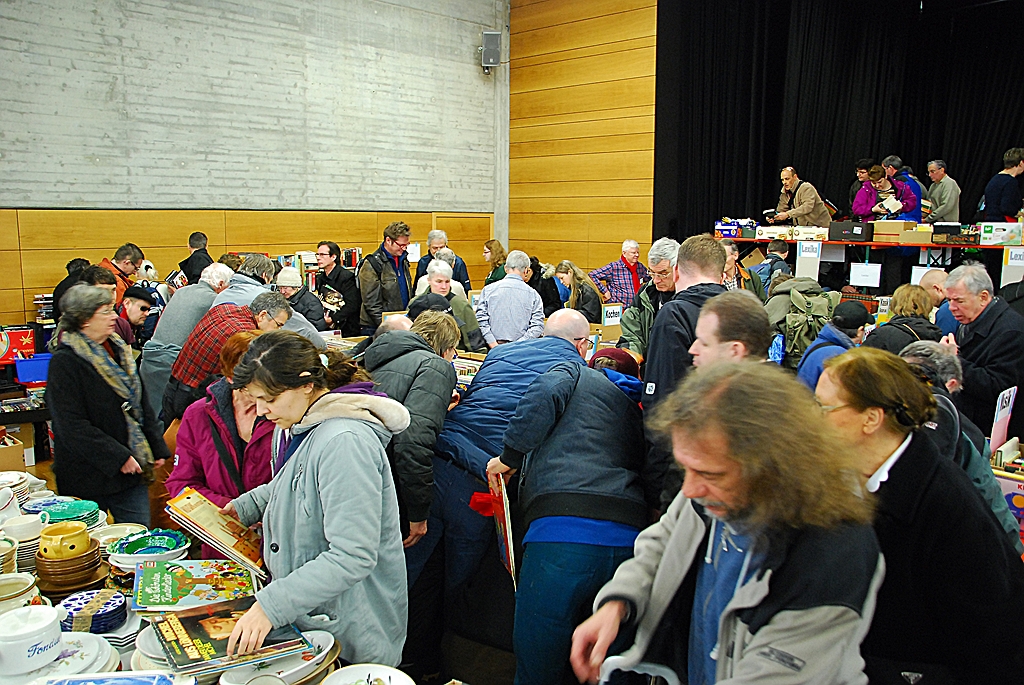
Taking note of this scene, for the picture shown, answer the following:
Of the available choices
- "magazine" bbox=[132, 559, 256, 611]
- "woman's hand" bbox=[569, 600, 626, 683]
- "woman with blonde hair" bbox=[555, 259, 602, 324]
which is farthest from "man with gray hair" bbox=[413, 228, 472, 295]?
"woman's hand" bbox=[569, 600, 626, 683]

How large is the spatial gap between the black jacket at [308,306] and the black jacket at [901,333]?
3937 mm

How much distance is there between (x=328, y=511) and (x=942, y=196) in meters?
10.2

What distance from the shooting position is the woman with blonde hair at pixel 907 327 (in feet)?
12.2

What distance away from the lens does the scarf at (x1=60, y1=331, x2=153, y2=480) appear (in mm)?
3238

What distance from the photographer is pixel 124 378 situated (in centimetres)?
338

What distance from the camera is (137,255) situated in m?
7.29

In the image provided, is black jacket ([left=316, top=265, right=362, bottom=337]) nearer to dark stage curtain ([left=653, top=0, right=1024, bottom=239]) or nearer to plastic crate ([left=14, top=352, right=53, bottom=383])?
plastic crate ([left=14, top=352, right=53, bottom=383])

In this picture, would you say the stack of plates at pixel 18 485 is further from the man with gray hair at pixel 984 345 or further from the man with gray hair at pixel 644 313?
the man with gray hair at pixel 984 345

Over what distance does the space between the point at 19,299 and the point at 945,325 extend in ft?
28.5

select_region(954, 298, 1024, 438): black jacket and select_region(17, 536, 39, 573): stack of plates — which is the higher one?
select_region(954, 298, 1024, 438): black jacket

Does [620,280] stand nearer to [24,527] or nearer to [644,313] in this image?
[644,313]

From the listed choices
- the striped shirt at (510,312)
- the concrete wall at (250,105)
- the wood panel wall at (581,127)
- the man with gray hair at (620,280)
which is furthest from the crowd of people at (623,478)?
the wood panel wall at (581,127)

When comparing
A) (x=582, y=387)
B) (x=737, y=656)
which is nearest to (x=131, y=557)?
(x=582, y=387)

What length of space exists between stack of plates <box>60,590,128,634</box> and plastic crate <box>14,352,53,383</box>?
16.5ft
